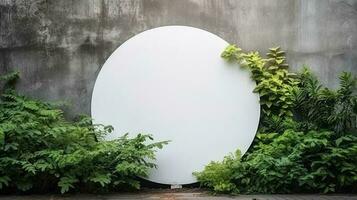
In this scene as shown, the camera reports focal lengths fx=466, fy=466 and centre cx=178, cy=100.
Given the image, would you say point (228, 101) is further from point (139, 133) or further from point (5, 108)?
point (5, 108)

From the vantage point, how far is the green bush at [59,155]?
19.1 ft

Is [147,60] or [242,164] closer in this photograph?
[242,164]

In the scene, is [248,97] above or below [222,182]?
above

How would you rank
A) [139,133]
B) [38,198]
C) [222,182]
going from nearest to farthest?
[38,198]
[222,182]
[139,133]

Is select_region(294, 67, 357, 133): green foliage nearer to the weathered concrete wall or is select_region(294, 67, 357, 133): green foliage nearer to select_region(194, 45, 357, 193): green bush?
select_region(194, 45, 357, 193): green bush

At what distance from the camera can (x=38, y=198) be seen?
577 cm

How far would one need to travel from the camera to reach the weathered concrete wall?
22.9 ft

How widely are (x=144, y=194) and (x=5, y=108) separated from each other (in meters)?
2.29

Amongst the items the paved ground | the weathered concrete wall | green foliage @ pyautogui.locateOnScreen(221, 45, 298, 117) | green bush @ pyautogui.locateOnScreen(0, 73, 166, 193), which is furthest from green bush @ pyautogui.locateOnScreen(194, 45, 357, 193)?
green bush @ pyautogui.locateOnScreen(0, 73, 166, 193)

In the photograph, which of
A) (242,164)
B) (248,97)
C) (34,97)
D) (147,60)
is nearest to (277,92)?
(248,97)

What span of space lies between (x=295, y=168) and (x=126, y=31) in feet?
10.4

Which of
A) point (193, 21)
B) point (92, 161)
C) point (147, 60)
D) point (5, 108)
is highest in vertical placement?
point (193, 21)

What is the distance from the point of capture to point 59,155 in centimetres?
580

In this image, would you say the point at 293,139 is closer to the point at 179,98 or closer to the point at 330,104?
the point at 330,104
